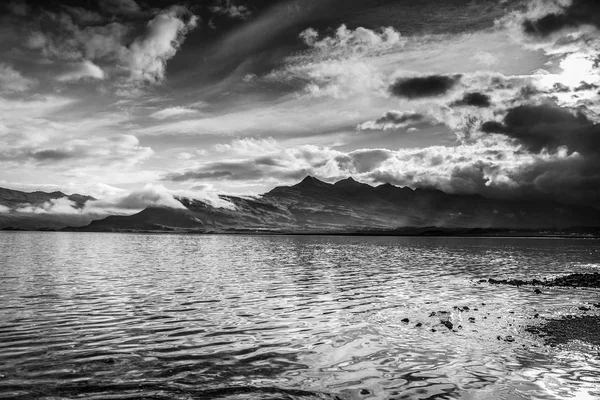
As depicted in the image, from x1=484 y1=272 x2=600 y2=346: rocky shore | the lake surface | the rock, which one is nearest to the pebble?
the rock

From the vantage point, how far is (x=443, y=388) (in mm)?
17641

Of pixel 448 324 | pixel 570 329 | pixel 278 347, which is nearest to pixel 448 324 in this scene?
pixel 448 324

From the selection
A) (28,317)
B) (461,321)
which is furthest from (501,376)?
(28,317)

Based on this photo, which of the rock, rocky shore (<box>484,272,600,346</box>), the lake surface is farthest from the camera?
the rock

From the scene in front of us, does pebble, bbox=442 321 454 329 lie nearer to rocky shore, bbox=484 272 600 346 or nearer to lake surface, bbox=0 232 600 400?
lake surface, bbox=0 232 600 400

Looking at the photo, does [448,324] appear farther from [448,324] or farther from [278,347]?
[278,347]

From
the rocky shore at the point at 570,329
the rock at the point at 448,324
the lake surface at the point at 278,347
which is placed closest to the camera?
the lake surface at the point at 278,347

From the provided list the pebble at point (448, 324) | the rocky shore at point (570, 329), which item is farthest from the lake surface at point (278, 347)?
the rocky shore at point (570, 329)

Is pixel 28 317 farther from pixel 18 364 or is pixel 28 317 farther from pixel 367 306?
pixel 367 306

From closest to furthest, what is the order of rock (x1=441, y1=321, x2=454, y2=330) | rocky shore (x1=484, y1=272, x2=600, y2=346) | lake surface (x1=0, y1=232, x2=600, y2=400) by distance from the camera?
1. lake surface (x1=0, y1=232, x2=600, y2=400)
2. rocky shore (x1=484, y1=272, x2=600, y2=346)
3. rock (x1=441, y1=321, x2=454, y2=330)

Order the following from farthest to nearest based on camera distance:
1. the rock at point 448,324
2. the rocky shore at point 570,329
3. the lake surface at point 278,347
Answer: the rock at point 448,324
the rocky shore at point 570,329
the lake surface at point 278,347

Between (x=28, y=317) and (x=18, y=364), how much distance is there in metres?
12.5

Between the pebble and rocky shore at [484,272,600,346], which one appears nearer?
rocky shore at [484,272,600,346]

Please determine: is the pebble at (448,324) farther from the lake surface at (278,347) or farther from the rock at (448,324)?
the lake surface at (278,347)
